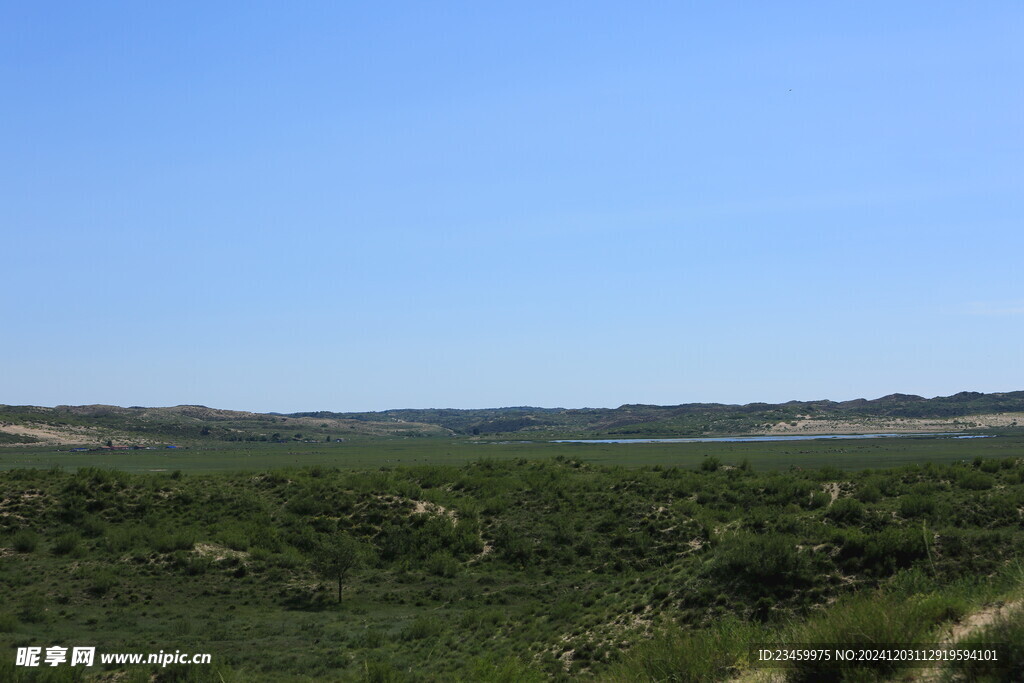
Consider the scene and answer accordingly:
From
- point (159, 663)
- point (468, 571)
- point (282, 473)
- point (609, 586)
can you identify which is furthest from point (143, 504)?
point (609, 586)

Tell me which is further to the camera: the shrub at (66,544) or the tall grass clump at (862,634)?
the shrub at (66,544)

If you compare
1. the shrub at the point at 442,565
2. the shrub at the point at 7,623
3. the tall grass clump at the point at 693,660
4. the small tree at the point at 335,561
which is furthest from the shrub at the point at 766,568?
the shrub at the point at 7,623

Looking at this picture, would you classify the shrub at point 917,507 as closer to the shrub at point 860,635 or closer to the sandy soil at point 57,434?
the shrub at point 860,635

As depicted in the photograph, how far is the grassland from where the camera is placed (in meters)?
21.8

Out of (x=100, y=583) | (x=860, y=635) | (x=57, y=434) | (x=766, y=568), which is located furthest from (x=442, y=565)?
(x=57, y=434)

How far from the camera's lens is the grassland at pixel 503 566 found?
21750mm

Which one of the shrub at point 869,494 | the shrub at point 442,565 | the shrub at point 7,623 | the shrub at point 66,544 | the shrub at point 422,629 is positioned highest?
the shrub at point 869,494

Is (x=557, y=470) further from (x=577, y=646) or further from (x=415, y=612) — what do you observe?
(x=577, y=646)

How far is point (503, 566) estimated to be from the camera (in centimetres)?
4338

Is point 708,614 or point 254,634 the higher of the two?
point 708,614

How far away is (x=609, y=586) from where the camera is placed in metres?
32.4

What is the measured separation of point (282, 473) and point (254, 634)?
30.5 metres

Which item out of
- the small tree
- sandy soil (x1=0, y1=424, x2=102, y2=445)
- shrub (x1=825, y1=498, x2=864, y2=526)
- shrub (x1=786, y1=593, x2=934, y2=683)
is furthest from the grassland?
sandy soil (x1=0, y1=424, x2=102, y2=445)

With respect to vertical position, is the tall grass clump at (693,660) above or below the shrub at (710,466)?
above
